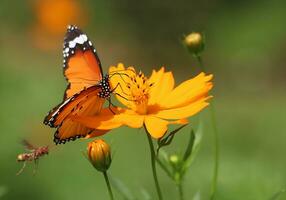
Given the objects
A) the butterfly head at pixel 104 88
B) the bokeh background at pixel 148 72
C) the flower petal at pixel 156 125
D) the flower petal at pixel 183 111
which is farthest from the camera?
the bokeh background at pixel 148 72

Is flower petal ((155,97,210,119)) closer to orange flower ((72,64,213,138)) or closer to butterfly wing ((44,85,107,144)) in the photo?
orange flower ((72,64,213,138))

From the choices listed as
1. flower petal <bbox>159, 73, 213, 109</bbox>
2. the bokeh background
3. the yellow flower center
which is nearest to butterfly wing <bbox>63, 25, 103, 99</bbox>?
the yellow flower center

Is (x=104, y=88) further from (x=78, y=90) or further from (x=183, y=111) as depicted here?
(x=183, y=111)

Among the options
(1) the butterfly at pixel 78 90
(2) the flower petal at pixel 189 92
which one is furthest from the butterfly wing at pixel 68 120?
(2) the flower petal at pixel 189 92

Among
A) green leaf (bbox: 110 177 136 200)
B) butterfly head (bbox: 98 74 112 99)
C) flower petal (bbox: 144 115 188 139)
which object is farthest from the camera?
butterfly head (bbox: 98 74 112 99)

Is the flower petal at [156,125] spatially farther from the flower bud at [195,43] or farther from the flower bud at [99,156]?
the flower bud at [195,43]

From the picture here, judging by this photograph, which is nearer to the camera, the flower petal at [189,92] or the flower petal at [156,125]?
the flower petal at [156,125]
